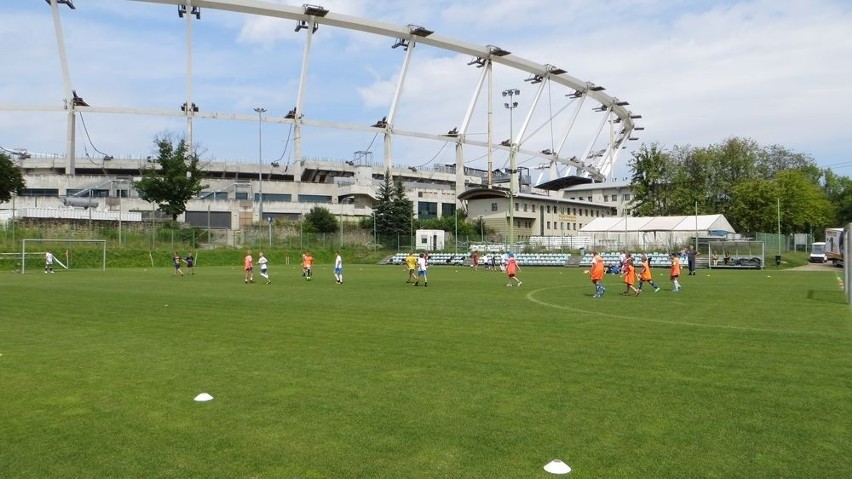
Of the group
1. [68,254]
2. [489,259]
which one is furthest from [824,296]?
[68,254]

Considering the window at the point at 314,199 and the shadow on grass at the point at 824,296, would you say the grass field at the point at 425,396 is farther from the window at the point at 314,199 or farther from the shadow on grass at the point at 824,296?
the window at the point at 314,199

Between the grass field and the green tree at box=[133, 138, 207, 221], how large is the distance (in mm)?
51056

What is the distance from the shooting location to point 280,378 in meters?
8.44

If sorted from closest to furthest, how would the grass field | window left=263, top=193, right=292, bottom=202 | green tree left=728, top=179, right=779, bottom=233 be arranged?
the grass field, green tree left=728, top=179, right=779, bottom=233, window left=263, top=193, right=292, bottom=202

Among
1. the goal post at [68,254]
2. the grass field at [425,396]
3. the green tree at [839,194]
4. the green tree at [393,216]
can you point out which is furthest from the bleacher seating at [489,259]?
the green tree at [839,194]

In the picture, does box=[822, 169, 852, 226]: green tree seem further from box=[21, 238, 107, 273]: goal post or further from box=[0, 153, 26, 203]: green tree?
box=[0, 153, 26, 203]: green tree

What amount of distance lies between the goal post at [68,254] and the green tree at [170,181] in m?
10.1

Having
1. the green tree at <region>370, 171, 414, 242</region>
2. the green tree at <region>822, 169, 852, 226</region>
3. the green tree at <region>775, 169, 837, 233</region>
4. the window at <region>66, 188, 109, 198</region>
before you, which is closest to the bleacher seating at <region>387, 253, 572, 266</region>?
the green tree at <region>370, 171, 414, 242</region>

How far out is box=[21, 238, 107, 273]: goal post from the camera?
48812 mm

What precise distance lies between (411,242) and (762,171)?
47.7 meters

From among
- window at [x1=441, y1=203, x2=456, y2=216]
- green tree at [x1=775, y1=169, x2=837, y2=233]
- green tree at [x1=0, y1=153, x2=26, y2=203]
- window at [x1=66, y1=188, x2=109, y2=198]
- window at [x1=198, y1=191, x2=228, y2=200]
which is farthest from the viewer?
window at [x1=441, y1=203, x2=456, y2=216]

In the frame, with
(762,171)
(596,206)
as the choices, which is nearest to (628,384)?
(762,171)

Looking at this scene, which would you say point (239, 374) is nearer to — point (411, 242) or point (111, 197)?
point (411, 242)

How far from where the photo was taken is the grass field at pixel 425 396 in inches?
210
